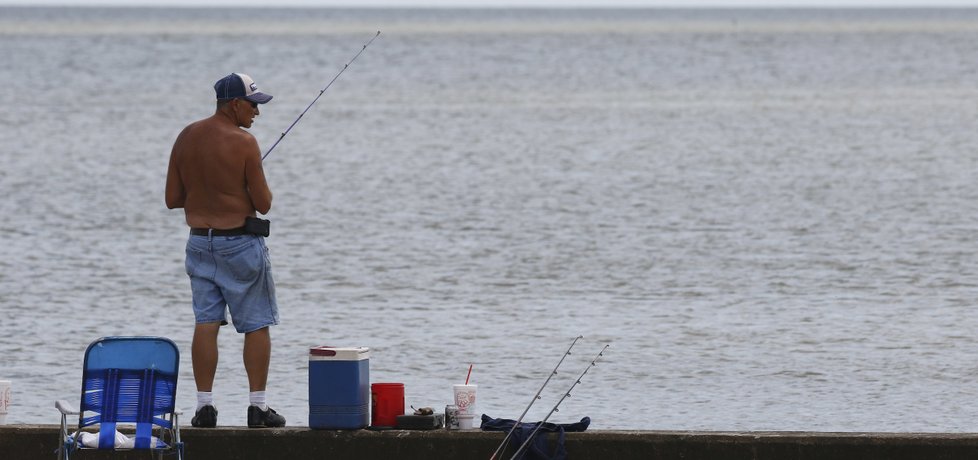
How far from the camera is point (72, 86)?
4922 centimetres

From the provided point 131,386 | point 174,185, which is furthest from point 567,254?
point 131,386

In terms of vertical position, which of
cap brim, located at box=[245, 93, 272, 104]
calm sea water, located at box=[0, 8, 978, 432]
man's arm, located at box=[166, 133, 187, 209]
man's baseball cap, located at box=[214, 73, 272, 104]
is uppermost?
man's baseball cap, located at box=[214, 73, 272, 104]

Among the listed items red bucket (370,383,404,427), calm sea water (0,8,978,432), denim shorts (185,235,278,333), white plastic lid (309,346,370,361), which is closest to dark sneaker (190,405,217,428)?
denim shorts (185,235,278,333)

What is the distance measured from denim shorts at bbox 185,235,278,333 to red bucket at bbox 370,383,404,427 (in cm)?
47

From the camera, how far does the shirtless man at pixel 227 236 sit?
6355 mm

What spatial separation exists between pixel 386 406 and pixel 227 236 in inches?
31.1

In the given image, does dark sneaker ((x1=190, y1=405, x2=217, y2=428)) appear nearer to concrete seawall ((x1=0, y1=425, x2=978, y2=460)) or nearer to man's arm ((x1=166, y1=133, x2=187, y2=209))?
concrete seawall ((x1=0, y1=425, x2=978, y2=460))

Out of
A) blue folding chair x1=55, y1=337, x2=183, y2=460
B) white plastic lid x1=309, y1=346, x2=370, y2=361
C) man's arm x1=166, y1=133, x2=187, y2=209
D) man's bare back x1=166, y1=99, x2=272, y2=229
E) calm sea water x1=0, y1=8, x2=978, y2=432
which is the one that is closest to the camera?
blue folding chair x1=55, y1=337, x2=183, y2=460

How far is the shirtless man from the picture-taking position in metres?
6.36

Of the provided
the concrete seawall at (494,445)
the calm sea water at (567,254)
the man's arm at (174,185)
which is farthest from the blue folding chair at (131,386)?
the calm sea water at (567,254)

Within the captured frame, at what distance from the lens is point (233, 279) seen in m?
6.41

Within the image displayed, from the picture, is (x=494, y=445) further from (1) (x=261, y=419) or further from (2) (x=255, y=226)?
(2) (x=255, y=226)

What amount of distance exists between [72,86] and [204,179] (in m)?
44.1

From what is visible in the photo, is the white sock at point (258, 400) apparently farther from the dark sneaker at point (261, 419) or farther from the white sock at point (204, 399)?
the white sock at point (204, 399)
